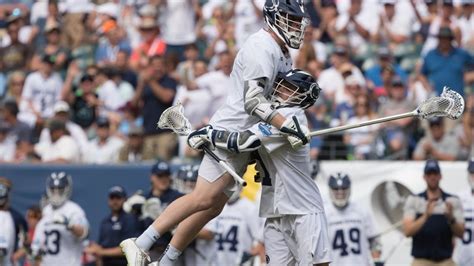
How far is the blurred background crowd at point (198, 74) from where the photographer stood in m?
16.2

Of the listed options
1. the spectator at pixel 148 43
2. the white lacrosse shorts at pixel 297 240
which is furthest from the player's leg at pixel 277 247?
the spectator at pixel 148 43

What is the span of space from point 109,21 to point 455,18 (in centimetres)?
491

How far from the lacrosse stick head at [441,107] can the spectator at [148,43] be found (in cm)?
890

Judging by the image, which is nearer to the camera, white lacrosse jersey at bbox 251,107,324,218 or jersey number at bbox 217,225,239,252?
white lacrosse jersey at bbox 251,107,324,218

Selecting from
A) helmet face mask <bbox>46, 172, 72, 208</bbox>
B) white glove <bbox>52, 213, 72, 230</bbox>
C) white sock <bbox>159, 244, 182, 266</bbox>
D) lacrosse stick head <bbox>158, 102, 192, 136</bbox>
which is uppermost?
helmet face mask <bbox>46, 172, 72, 208</bbox>

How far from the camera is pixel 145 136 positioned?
1730 centimetres

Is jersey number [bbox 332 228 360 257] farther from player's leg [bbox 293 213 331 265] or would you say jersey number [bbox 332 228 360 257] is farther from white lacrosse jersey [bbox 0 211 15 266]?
player's leg [bbox 293 213 331 265]

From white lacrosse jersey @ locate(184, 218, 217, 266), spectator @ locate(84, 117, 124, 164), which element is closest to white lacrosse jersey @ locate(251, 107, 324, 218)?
white lacrosse jersey @ locate(184, 218, 217, 266)

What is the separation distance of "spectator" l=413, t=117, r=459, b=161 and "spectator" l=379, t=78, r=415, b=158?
0.34m

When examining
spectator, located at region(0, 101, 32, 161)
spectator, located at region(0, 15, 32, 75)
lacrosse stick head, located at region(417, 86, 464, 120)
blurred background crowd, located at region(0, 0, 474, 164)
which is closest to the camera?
lacrosse stick head, located at region(417, 86, 464, 120)

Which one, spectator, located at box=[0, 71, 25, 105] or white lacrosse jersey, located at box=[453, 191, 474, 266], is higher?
spectator, located at box=[0, 71, 25, 105]

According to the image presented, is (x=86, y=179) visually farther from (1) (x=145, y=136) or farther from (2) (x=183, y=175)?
(2) (x=183, y=175)

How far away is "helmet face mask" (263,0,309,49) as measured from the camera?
33.1 feet

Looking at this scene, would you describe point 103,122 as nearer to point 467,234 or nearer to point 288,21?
point 467,234
